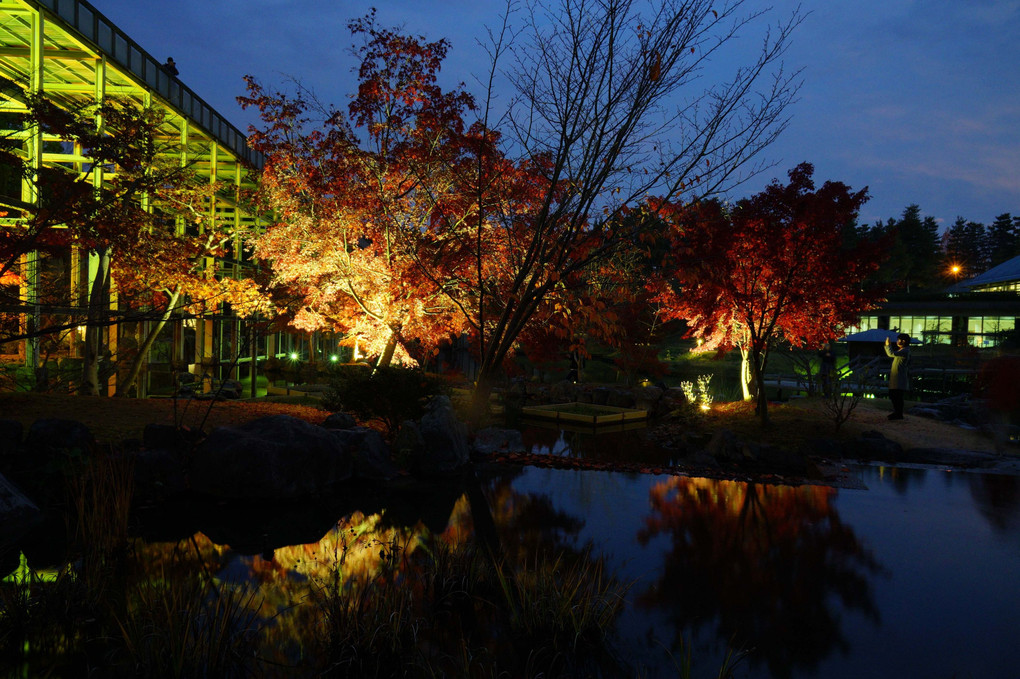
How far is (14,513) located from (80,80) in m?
13.7

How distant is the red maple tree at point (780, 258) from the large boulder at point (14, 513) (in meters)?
9.33

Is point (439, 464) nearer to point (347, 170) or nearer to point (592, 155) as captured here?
point (592, 155)

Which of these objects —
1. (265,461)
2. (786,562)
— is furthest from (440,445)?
(786,562)

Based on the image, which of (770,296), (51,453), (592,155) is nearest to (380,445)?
(51,453)

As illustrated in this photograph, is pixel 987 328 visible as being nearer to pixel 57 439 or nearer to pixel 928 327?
pixel 928 327

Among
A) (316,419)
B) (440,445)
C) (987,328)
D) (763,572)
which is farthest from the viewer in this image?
(987,328)

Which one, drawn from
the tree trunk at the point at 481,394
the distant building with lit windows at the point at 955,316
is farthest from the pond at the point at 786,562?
the distant building with lit windows at the point at 955,316

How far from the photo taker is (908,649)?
4.07 meters

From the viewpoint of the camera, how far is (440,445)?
9.09 m

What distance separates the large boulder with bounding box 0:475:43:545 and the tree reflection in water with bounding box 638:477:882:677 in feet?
18.4

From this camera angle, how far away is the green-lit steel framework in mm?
11273

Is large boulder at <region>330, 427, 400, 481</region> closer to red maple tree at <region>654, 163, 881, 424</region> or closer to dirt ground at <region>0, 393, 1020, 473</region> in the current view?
dirt ground at <region>0, 393, 1020, 473</region>

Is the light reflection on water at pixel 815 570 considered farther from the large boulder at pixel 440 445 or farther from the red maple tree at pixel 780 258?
the red maple tree at pixel 780 258

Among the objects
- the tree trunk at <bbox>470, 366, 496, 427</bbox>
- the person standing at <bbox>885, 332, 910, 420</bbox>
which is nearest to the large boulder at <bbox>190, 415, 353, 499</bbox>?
the tree trunk at <bbox>470, 366, 496, 427</bbox>
